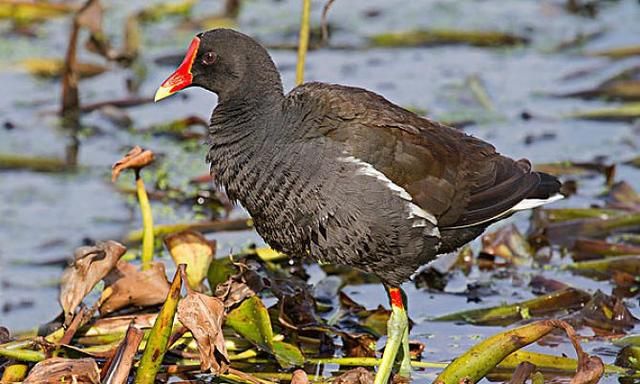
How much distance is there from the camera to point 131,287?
441cm

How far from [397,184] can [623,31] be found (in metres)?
4.99

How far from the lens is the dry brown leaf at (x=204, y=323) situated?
3680mm

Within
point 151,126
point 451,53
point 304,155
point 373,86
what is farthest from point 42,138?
point 304,155

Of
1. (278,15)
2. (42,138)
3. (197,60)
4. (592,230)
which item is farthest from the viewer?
(278,15)

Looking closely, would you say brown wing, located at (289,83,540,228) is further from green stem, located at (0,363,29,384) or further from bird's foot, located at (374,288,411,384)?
green stem, located at (0,363,29,384)

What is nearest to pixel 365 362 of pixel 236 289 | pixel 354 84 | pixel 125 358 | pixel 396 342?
pixel 396 342

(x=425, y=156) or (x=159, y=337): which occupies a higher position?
(x=425, y=156)

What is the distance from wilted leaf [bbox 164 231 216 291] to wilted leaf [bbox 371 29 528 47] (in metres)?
4.04

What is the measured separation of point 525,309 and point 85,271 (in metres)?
1.66

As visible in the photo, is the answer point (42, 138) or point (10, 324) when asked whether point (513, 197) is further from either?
point (42, 138)

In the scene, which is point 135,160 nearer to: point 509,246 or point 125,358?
point 125,358

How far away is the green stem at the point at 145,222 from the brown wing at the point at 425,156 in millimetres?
806

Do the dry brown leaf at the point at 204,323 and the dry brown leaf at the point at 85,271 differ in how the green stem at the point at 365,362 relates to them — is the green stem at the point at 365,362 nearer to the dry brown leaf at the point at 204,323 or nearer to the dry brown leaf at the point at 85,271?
the dry brown leaf at the point at 204,323

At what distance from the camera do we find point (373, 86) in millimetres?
7840
